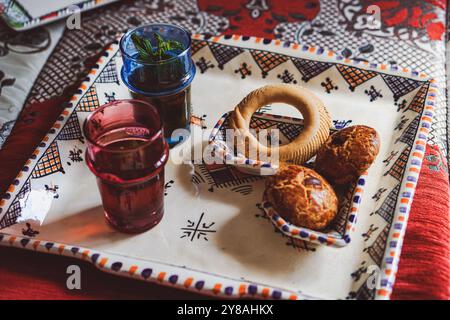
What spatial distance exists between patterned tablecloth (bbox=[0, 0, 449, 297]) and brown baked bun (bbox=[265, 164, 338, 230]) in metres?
0.25

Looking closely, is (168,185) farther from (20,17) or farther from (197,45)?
Answer: (20,17)

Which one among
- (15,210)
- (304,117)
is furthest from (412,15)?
(15,210)

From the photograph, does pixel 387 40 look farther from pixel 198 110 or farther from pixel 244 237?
pixel 244 237

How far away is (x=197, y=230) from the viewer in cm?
70

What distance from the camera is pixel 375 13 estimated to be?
44.1 inches

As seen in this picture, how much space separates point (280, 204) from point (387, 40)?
0.55m

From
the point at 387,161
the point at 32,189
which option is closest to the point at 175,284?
the point at 32,189

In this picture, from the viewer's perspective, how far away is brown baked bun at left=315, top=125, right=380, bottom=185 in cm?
69

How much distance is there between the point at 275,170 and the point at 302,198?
8 cm

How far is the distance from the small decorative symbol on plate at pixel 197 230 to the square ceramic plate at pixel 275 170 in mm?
77

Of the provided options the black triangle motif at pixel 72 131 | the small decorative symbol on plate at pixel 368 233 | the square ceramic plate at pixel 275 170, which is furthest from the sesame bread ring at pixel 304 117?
the black triangle motif at pixel 72 131

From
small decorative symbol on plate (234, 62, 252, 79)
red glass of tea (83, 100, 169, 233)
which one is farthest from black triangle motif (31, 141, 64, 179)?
small decorative symbol on plate (234, 62, 252, 79)

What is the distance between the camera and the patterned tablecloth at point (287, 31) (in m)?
0.91

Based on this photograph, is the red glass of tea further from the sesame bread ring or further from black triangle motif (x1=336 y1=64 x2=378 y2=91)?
black triangle motif (x1=336 y1=64 x2=378 y2=91)
